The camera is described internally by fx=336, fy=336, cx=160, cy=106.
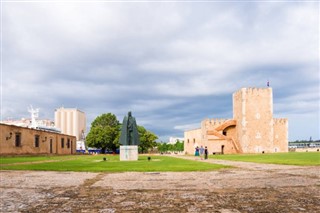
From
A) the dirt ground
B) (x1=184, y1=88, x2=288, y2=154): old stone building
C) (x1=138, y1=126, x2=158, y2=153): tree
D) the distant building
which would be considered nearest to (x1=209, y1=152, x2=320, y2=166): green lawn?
the dirt ground

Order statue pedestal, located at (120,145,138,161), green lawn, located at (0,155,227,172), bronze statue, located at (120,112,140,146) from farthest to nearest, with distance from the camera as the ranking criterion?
1. bronze statue, located at (120,112,140,146)
2. statue pedestal, located at (120,145,138,161)
3. green lawn, located at (0,155,227,172)

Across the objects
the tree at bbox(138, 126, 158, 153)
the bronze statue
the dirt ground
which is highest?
the bronze statue

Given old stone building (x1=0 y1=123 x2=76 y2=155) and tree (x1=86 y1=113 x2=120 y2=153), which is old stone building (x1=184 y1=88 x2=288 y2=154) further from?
old stone building (x1=0 y1=123 x2=76 y2=155)

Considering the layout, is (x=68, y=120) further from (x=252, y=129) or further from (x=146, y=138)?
(x=252, y=129)

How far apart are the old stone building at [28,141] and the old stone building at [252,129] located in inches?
991

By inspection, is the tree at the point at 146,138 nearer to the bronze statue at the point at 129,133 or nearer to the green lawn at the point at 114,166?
the bronze statue at the point at 129,133

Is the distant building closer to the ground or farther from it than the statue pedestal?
farther from it

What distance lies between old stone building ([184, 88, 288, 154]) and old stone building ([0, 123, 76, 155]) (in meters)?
25.2

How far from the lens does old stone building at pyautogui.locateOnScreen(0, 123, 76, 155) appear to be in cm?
3634

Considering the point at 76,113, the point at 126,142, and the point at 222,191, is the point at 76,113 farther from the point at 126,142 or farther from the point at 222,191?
the point at 222,191

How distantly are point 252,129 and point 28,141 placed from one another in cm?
3466

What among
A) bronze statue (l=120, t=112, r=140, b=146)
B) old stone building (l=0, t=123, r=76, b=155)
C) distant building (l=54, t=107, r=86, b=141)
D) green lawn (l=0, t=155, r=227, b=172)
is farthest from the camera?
distant building (l=54, t=107, r=86, b=141)

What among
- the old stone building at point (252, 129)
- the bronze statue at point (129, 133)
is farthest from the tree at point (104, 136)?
the bronze statue at point (129, 133)

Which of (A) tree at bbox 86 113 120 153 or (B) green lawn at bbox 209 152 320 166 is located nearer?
(B) green lawn at bbox 209 152 320 166
